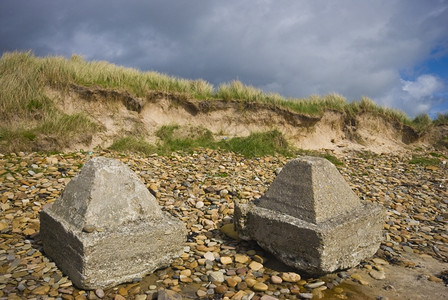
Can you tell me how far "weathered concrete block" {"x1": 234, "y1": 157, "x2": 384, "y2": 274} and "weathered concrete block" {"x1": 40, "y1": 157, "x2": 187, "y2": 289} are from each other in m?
1.04

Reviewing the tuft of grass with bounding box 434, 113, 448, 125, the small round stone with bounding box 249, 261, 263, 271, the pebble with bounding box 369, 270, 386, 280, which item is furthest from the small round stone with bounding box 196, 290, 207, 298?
the tuft of grass with bounding box 434, 113, 448, 125

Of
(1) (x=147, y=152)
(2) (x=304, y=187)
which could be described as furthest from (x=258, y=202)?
(1) (x=147, y=152)

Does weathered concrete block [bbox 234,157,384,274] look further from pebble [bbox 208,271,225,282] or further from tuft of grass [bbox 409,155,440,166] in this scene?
→ tuft of grass [bbox 409,155,440,166]

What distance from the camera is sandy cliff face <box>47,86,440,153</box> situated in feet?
33.6

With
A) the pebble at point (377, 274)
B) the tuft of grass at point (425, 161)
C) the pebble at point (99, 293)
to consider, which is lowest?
the pebble at point (99, 293)

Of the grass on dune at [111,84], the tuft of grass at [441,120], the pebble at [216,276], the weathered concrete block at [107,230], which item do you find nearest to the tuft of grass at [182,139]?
the grass on dune at [111,84]

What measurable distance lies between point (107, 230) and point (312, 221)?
2.26m

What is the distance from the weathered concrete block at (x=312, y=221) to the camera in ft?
12.0

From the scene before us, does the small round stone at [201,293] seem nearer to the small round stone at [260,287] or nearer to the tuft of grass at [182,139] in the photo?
the small round stone at [260,287]

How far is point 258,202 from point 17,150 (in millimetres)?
6231

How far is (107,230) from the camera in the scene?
3.42 metres

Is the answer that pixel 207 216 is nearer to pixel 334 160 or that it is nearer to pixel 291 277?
pixel 291 277

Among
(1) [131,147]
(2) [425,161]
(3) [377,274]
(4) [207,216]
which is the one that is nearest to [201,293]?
(4) [207,216]

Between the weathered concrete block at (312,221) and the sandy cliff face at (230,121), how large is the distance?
21.1ft
